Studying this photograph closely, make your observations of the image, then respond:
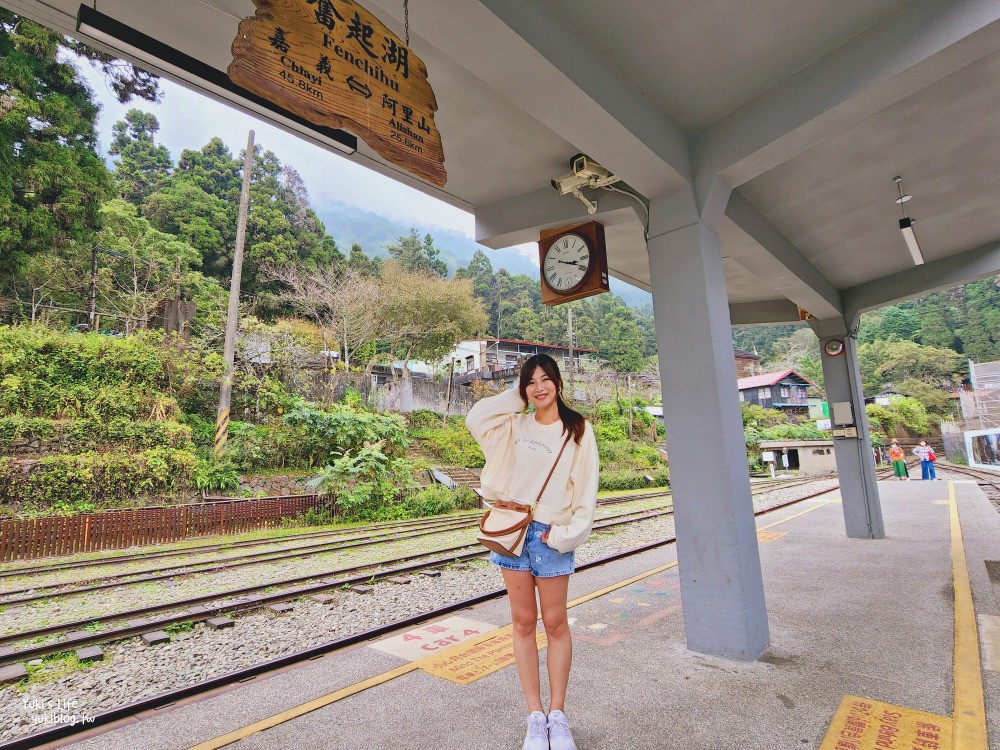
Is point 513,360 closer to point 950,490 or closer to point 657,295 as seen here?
point 950,490

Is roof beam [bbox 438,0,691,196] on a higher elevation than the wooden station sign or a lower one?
higher

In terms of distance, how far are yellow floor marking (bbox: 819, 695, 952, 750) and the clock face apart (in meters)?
3.17

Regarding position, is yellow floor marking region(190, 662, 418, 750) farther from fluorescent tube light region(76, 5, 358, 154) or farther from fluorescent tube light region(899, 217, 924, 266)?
fluorescent tube light region(899, 217, 924, 266)

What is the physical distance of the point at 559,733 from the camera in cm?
191

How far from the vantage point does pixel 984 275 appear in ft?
18.4

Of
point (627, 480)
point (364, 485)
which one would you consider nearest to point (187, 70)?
point (364, 485)

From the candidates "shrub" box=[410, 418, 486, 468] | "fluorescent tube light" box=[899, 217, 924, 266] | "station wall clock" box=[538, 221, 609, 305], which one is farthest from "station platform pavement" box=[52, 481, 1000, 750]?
"shrub" box=[410, 418, 486, 468]

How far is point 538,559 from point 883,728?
1.71 meters

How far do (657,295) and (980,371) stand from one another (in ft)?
117

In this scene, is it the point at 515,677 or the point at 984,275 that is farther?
the point at 984,275

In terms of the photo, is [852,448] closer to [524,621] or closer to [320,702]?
[524,621]

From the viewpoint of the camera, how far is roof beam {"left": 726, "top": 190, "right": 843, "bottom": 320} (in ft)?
14.2

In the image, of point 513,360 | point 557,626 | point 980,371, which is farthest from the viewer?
point 513,360

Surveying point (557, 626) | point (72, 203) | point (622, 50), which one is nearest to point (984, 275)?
point (622, 50)
